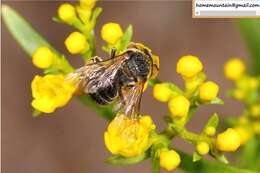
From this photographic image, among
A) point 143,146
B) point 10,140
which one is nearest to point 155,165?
point 143,146

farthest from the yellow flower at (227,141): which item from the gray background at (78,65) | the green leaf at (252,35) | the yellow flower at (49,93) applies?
the gray background at (78,65)

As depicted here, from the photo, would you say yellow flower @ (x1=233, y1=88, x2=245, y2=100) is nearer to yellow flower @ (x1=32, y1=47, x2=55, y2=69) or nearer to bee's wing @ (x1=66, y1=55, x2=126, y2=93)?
bee's wing @ (x1=66, y1=55, x2=126, y2=93)

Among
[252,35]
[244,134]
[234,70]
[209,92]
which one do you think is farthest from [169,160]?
[252,35]

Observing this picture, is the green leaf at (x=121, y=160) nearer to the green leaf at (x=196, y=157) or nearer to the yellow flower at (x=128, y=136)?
the yellow flower at (x=128, y=136)

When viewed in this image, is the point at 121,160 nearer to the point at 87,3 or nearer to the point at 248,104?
the point at 87,3

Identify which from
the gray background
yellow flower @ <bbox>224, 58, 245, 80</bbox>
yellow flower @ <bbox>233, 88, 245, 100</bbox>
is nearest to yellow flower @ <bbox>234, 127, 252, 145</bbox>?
yellow flower @ <bbox>233, 88, 245, 100</bbox>

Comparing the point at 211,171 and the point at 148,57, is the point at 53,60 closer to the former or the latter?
the point at 148,57
